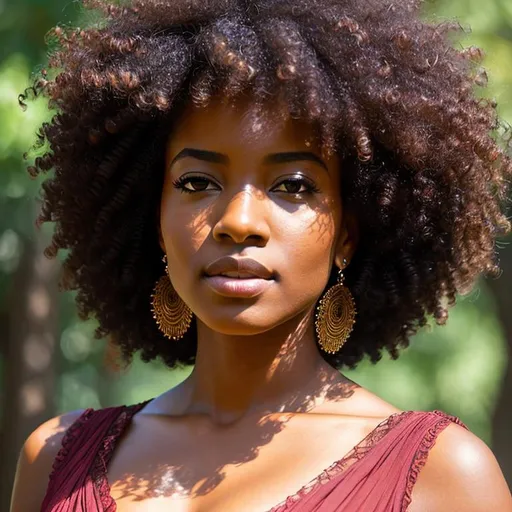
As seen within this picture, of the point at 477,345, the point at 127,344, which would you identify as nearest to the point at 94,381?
the point at 477,345

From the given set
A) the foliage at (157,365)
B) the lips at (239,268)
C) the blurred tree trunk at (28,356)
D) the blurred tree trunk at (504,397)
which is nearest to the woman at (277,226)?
the lips at (239,268)

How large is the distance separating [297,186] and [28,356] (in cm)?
386

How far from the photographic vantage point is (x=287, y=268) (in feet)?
10.4

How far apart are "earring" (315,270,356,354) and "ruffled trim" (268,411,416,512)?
13.3 inches

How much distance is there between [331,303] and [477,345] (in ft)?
11.3

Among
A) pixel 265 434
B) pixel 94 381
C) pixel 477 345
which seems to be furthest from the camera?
pixel 94 381

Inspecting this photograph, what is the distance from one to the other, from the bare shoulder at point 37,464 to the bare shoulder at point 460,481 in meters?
1.15

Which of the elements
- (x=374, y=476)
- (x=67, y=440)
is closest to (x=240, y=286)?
(x=374, y=476)

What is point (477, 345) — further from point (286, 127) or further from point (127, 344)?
point (286, 127)

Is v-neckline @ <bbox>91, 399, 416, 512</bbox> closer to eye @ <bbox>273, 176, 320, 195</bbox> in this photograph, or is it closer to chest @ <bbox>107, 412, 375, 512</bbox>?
chest @ <bbox>107, 412, 375, 512</bbox>

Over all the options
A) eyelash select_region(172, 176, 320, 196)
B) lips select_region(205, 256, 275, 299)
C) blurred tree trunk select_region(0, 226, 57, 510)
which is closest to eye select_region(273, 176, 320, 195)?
eyelash select_region(172, 176, 320, 196)

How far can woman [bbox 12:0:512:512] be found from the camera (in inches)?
123

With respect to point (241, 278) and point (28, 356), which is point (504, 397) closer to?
point (28, 356)

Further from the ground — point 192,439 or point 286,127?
point 286,127
